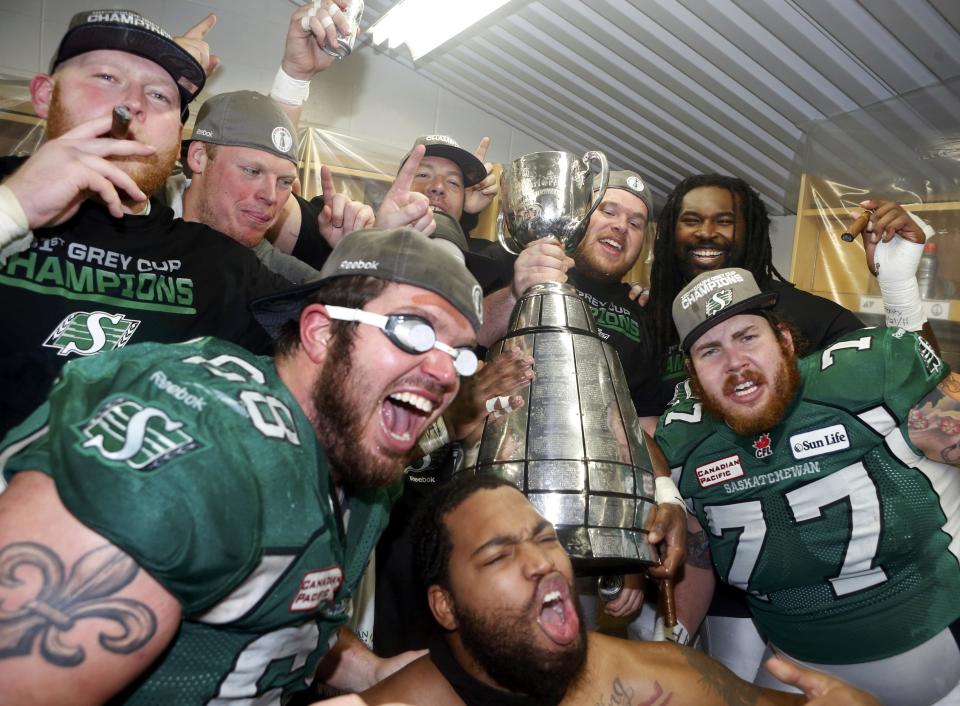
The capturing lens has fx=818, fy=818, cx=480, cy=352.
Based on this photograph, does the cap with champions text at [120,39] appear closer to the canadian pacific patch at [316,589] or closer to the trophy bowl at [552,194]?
the trophy bowl at [552,194]

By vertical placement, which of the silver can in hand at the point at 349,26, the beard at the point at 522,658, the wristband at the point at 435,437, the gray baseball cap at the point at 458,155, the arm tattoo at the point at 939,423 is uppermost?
the silver can in hand at the point at 349,26

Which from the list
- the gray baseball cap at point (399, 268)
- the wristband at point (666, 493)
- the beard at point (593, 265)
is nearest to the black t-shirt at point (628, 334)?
the beard at point (593, 265)

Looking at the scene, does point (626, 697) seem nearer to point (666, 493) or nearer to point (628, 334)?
point (666, 493)

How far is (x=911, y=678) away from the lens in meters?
2.10

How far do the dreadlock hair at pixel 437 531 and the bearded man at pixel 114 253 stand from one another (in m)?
0.56

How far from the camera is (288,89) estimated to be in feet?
8.48

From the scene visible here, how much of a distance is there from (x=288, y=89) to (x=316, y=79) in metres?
3.08

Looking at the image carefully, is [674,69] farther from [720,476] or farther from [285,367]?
[285,367]

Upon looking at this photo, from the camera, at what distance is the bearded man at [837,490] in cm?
211

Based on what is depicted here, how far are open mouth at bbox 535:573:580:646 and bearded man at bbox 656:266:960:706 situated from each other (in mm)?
724

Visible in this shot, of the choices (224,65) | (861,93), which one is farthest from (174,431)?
(224,65)

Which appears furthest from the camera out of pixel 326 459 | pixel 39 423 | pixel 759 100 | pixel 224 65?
pixel 224 65

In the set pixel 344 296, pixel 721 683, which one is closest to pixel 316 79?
pixel 344 296

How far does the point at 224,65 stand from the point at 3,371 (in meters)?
4.16
